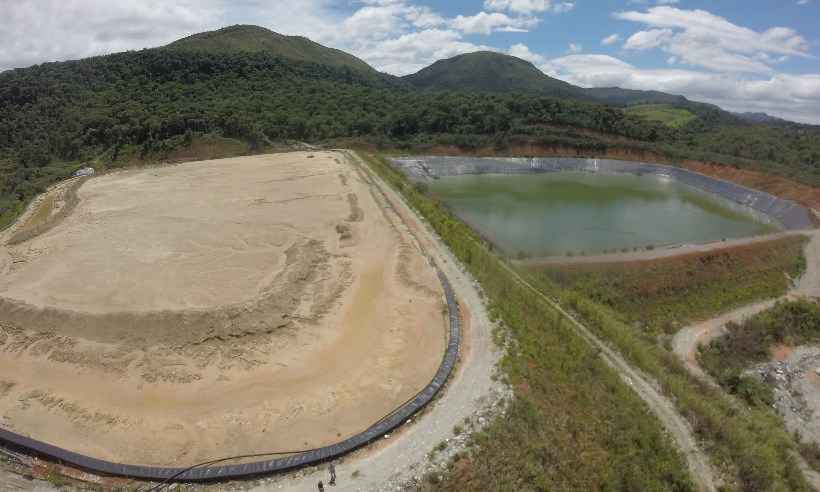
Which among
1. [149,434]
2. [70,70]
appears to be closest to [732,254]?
[149,434]

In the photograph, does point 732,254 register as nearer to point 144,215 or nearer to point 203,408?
point 203,408

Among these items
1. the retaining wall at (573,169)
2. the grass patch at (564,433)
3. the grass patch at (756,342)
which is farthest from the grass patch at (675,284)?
the retaining wall at (573,169)

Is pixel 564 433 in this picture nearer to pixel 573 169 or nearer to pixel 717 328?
pixel 717 328

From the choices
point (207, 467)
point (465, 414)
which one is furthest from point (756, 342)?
point (207, 467)

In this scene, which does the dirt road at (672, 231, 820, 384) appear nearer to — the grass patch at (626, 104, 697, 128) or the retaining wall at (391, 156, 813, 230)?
the retaining wall at (391, 156, 813, 230)

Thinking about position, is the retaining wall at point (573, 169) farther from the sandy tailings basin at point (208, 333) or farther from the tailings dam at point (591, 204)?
the sandy tailings basin at point (208, 333)

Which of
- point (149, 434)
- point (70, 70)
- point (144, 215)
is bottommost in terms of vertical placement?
point (149, 434)
